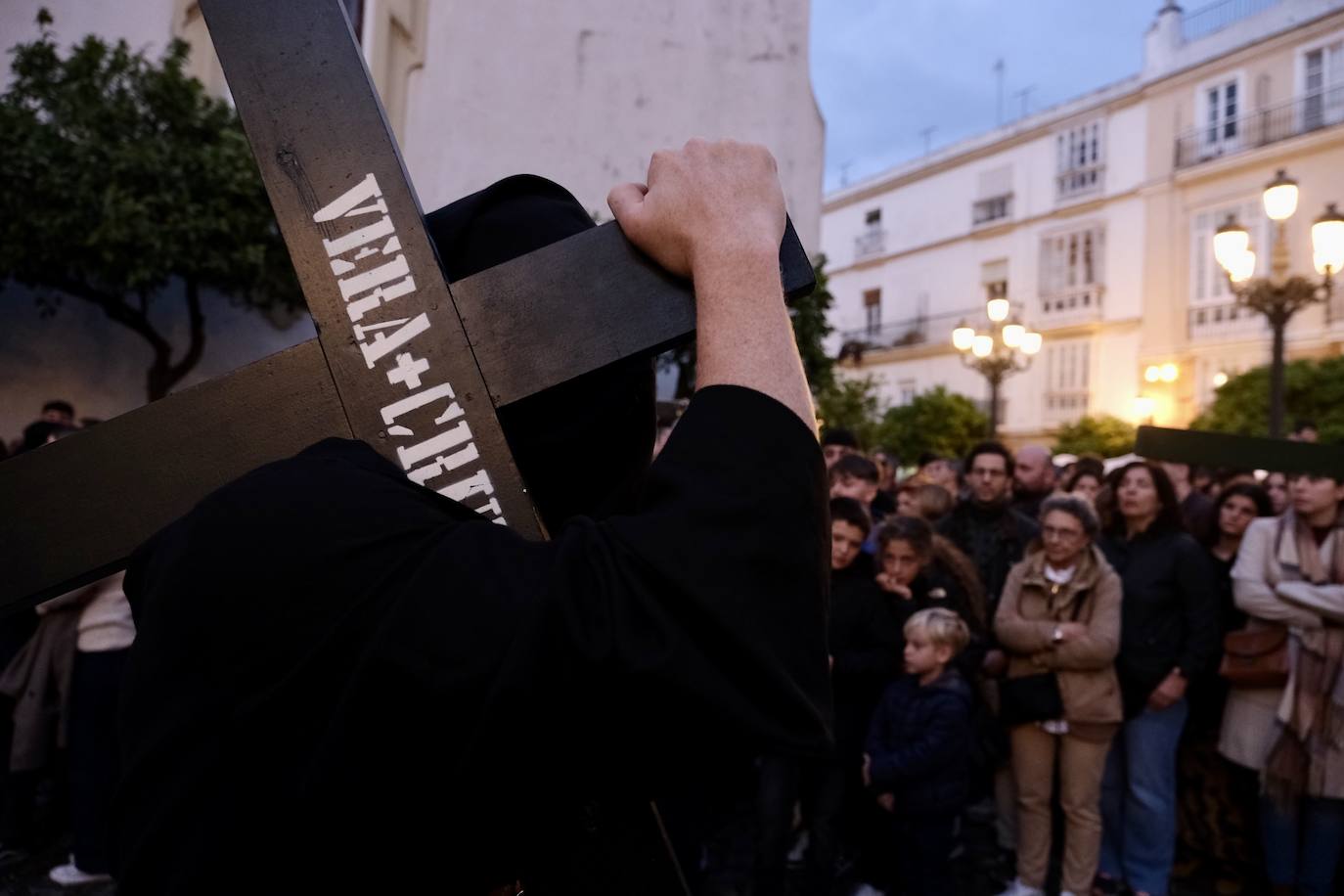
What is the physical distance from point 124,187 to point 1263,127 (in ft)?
85.9

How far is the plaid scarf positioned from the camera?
472 centimetres

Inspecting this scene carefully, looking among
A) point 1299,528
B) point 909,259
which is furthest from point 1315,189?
point 1299,528

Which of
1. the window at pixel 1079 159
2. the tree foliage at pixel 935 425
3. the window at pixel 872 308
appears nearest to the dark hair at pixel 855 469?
the tree foliage at pixel 935 425

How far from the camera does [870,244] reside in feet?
124

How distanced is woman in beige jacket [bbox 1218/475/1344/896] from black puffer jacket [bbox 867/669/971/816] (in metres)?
1.55

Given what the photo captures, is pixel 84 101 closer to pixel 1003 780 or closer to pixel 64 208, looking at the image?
pixel 64 208

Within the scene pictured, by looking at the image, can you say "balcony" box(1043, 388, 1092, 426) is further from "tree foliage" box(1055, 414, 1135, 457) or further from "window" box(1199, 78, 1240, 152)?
"window" box(1199, 78, 1240, 152)

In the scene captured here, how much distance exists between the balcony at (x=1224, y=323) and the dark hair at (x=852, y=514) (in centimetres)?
2334

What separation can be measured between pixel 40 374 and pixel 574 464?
11025 millimetres

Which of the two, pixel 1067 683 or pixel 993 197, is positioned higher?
pixel 993 197

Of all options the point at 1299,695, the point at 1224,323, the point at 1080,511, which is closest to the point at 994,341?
the point at 1080,511

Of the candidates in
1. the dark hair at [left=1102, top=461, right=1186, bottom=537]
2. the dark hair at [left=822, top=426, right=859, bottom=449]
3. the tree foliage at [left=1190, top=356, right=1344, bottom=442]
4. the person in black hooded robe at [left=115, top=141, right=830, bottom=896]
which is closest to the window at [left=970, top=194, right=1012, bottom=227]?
the tree foliage at [left=1190, top=356, right=1344, bottom=442]

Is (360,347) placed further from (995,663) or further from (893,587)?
(995,663)

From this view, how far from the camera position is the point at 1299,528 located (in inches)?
201
